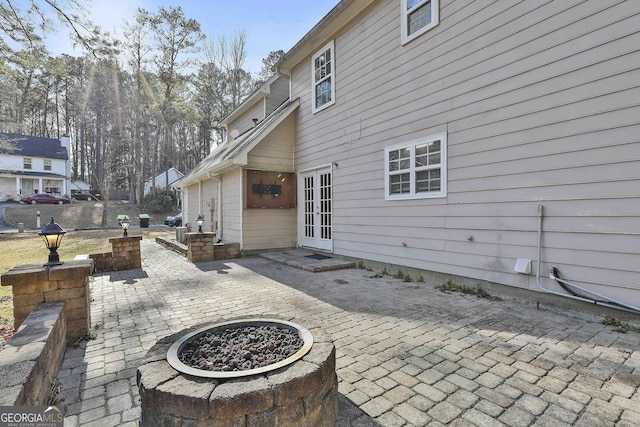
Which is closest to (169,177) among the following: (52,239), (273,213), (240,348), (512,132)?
(273,213)

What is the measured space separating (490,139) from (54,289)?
543 cm

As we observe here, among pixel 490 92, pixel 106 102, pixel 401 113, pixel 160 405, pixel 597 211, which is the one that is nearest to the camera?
pixel 160 405

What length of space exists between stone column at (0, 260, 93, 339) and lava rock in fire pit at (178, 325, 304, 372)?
1804mm

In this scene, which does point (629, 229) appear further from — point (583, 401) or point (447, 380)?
point (447, 380)

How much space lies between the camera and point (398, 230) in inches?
223

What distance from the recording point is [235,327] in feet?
7.04

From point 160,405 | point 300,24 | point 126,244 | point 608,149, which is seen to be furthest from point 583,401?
point 300,24

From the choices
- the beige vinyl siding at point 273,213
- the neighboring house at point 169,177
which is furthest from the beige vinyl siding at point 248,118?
the neighboring house at point 169,177

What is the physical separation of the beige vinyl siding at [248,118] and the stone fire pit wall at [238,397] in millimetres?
10529

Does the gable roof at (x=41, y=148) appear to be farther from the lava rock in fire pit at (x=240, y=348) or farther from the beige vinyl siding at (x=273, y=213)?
the lava rock in fire pit at (x=240, y=348)

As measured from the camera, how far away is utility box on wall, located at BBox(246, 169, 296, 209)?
7.84 metres

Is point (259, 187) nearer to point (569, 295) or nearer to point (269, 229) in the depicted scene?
point (269, 229)

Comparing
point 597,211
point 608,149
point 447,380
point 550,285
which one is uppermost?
point 608,149

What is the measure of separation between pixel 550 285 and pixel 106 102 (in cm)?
2566
